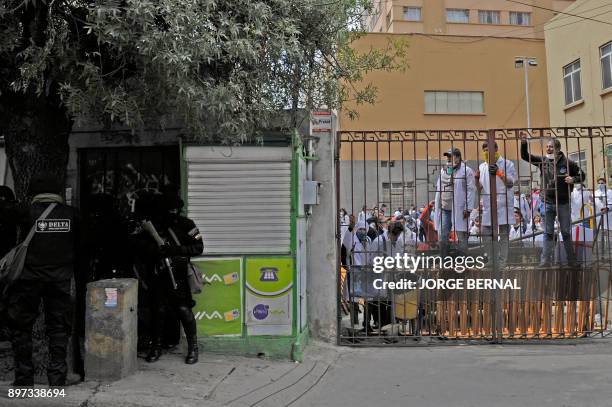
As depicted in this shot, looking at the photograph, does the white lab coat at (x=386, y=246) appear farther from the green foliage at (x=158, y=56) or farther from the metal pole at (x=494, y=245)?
the green foliage at (x=158, y=56)

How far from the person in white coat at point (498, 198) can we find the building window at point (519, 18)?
1689 inches

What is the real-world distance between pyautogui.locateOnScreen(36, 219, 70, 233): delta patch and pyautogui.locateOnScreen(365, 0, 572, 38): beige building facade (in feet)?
132

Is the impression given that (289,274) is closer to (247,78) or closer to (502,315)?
(247,78)

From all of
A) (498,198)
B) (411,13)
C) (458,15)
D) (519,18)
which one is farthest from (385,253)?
(519,18)

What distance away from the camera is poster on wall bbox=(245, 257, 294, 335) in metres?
5.98

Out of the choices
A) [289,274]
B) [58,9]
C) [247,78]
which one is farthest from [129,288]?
[58,9]

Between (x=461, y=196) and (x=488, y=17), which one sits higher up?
(x=488, y=17)

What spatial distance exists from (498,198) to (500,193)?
0.07 meters

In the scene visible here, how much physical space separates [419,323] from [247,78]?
3.94 m

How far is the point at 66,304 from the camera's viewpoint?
4.70m

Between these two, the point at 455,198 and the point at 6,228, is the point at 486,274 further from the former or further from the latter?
the point at 6,228

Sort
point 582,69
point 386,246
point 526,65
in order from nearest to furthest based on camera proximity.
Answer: point 386,246, point 582,69, point 526,65

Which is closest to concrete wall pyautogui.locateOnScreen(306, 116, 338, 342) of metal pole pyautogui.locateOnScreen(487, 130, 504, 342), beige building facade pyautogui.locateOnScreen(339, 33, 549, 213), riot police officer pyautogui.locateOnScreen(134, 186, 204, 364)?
riot police officer pyautogui.locateOnScreen(134, 186, 204, 364)

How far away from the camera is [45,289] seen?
461 cm
